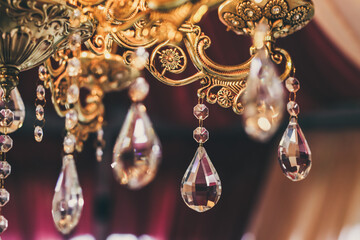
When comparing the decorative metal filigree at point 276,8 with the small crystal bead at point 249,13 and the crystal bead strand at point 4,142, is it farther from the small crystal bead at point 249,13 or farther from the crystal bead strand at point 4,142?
the crystal bead strand at point 4,142

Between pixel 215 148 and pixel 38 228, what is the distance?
3.21 feet

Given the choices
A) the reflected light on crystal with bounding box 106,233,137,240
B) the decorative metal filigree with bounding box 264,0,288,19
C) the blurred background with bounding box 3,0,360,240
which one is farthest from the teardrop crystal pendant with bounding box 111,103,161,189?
the reflected light on crystal with bounding box 106,233,137,240

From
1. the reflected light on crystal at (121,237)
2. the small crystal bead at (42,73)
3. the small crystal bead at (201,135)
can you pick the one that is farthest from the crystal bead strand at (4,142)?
the reflected light on crystal at (121,237)

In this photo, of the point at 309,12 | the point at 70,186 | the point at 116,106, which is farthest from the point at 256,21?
the point at 116,106

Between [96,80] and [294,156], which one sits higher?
[96,80]

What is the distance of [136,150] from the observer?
63 cm

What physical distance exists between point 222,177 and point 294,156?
6.87 feet

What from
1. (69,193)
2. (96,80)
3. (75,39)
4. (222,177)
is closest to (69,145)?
(69,193)

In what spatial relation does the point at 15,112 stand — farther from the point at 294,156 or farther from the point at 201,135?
the point at 294,156

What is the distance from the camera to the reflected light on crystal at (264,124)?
50cm

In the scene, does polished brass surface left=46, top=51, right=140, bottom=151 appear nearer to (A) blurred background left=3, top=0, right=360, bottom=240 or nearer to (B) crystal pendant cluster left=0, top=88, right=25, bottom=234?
(B) crystal pendant cluster left=0, top=88, right=25, bottom=234

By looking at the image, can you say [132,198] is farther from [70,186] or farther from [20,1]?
[20,1]

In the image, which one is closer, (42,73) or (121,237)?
(42,73)

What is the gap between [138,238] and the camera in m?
2.61
